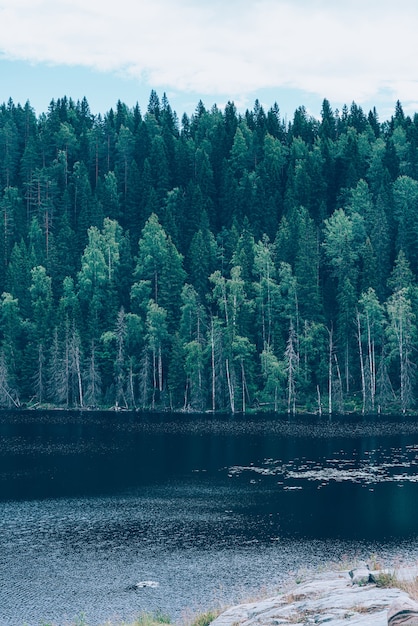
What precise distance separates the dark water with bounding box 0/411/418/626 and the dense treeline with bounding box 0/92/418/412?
1026 inches

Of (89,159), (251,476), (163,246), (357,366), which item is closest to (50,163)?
(89,159)

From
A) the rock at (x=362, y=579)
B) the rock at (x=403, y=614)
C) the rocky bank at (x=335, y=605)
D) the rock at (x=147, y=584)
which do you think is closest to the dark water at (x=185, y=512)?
the rock at (x=147, y=584)

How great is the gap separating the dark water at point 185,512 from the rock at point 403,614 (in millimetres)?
21598

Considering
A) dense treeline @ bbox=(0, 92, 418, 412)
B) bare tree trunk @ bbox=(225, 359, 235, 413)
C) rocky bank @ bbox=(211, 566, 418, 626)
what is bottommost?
rocky bank @ bbox=(211, 566, 418, 626)

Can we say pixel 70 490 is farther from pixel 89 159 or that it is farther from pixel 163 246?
pixel 89 159

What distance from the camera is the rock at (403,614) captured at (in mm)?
18281

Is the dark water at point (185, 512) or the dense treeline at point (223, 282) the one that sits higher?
the dense treeline at point (223, 282)

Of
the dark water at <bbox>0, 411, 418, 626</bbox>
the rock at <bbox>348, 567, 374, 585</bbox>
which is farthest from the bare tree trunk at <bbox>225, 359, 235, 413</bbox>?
the rock at <bbox>348, 567, 374, 585</bbox>

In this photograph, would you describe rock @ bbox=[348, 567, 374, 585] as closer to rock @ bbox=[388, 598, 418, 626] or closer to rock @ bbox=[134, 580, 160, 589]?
rock @ bbox=[388, 598, 418, 626]

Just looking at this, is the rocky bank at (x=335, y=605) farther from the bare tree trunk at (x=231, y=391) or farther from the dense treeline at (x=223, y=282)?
the bare tree trunk at (x=231, y=391)

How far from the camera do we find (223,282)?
13675cm

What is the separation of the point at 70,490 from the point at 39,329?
7669 centimetres

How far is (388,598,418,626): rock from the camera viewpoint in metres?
18.3

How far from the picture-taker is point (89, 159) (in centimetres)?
19450
